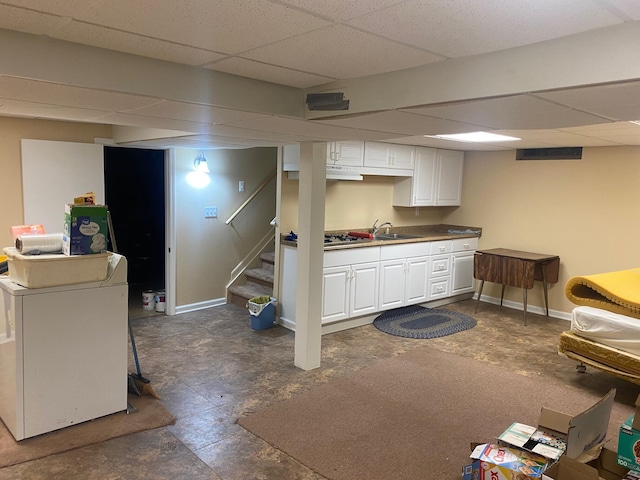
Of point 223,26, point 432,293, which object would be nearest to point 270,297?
point 432,293

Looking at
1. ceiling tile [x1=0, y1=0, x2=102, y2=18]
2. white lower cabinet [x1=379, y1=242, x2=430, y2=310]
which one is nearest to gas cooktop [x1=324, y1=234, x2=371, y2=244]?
white lower cabinet [x1=379, y1=242, x2=430, y2=310]

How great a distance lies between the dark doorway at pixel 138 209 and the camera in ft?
22.2

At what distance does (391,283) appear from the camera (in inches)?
214

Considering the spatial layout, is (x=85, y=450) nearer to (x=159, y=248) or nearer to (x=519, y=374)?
(x=519, y=374)

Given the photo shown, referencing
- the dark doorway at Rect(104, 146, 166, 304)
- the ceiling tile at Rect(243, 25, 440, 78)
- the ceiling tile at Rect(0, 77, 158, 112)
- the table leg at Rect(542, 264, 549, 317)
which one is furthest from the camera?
the dark doorway at Rect(104, 146, 166, 304)

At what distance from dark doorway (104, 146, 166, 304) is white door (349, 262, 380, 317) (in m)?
3.15

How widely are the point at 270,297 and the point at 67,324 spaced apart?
2526 millimetres

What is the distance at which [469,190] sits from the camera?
6.70 meters

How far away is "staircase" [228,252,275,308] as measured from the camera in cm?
565

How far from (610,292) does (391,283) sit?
2294mm

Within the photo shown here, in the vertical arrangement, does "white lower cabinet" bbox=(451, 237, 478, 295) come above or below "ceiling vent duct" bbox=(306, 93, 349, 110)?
below

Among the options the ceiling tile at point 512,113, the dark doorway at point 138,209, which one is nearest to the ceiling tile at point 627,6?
the ceiling tile at point 512,113

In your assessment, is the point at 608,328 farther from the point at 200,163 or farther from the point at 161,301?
the point at 161,301

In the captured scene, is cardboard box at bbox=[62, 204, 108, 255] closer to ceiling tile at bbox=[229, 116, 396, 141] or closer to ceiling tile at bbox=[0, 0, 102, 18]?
ceiling tile at bbox=[229, 116, 396, 141]
